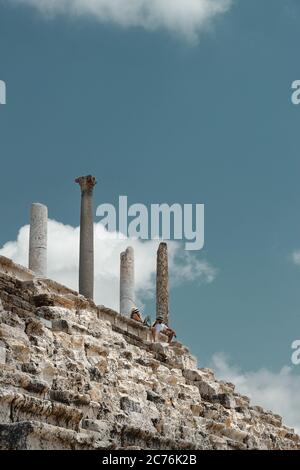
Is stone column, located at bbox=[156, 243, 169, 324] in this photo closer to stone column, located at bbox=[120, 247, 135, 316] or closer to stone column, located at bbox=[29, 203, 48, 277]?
stone column, located at bbox=[120, 247, 135, 316]

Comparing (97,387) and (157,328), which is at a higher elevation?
(157,328)

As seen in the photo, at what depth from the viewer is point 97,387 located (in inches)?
586

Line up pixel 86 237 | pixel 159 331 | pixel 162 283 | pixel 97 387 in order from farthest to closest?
1. pixel 162 283
2. pixel 86 237
3. pixel 159 331
4. pixel 97 387

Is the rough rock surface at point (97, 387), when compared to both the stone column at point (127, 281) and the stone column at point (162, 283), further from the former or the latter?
the stone column at point (162, 283)

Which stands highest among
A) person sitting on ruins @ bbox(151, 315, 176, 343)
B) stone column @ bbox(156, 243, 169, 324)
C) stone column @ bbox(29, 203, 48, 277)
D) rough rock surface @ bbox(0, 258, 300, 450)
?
stone column @ bbox(156, 243, 169, 324)

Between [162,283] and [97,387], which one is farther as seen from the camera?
[162,283]

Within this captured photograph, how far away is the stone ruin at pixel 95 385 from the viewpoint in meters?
11.4

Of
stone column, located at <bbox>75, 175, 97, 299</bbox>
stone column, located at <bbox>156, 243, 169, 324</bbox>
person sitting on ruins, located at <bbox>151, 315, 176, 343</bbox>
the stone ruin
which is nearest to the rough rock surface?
the stone ruin

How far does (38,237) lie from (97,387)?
403 inches

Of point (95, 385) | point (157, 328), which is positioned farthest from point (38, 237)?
point (95, 385)

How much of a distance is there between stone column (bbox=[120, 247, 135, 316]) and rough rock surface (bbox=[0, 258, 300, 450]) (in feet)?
21.2

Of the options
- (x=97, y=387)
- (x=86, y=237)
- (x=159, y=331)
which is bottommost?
(x=97, y=387)

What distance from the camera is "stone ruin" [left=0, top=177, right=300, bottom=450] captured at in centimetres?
1142

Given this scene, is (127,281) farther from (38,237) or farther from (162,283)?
(38,237)
